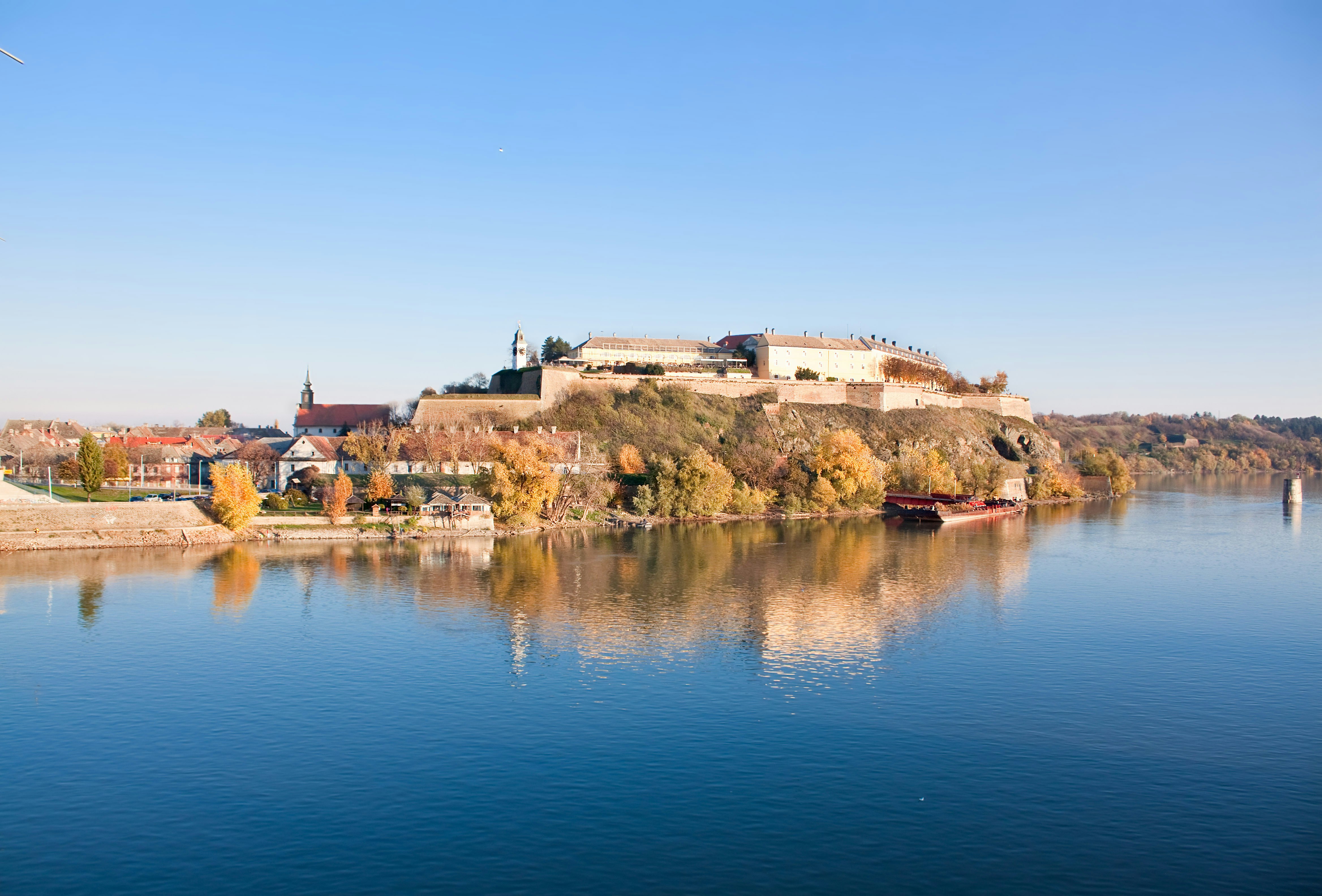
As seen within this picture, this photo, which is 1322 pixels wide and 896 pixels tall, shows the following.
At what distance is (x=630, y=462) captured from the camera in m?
61.1

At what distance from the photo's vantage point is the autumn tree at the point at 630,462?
60.8 metres

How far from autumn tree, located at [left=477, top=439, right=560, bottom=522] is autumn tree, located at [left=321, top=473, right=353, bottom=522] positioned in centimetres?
730

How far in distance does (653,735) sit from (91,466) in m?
43.3

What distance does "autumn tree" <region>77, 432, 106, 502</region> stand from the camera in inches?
1906

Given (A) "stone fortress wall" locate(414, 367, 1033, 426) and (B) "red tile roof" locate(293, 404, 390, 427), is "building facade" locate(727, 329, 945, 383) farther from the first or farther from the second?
(B) "red tile roof" locate(293, 404, 390, 427)

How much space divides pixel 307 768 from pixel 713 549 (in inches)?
1178

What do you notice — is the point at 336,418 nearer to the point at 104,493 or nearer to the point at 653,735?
the point at 104,493

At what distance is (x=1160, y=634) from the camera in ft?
89.1

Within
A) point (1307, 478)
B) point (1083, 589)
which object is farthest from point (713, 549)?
point (1307, 478)

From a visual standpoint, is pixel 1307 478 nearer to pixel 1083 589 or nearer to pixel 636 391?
pixel 636 391

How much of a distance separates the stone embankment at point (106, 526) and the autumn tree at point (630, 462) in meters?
24.8

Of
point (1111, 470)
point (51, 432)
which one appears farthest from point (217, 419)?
point (1111, 470)

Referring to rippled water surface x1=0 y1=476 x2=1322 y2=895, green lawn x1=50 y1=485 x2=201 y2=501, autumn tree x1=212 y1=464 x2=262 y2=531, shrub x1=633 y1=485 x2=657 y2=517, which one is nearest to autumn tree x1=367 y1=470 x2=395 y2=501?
autumn tree x1=212 y1=464 x2=262 y2=531

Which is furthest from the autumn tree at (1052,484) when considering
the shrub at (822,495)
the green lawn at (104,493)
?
the green lawn at (104,493)
